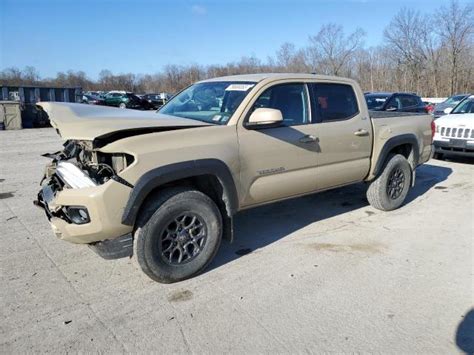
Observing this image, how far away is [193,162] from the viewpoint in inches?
136

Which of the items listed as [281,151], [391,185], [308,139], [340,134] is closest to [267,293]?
[281,151]

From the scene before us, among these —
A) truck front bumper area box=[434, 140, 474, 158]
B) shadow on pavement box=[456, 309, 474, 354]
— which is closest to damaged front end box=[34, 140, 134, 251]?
shadow on pavement box=[456, 309, 474, 354]

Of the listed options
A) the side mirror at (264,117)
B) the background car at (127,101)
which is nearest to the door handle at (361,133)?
the side mirror at (264,117)

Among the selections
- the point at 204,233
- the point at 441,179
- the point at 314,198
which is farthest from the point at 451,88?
the point at 204,233

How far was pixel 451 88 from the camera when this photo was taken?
122 feet

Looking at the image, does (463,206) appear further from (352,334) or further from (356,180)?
(352,334)

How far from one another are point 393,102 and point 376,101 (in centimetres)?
46

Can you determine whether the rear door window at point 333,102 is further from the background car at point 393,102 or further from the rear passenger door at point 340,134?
the background car at point 393,102

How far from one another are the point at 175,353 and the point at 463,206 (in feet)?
17.3

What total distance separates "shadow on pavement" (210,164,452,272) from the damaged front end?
3.97 feet

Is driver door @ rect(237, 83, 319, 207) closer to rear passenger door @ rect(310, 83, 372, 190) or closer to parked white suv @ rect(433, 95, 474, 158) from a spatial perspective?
rear passenger door @ rect(310, 83, 372, 190)

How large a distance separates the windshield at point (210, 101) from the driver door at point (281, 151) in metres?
0.22

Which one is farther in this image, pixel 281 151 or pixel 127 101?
pixel 127 101

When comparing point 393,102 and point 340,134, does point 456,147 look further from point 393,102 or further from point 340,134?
point 340,134
